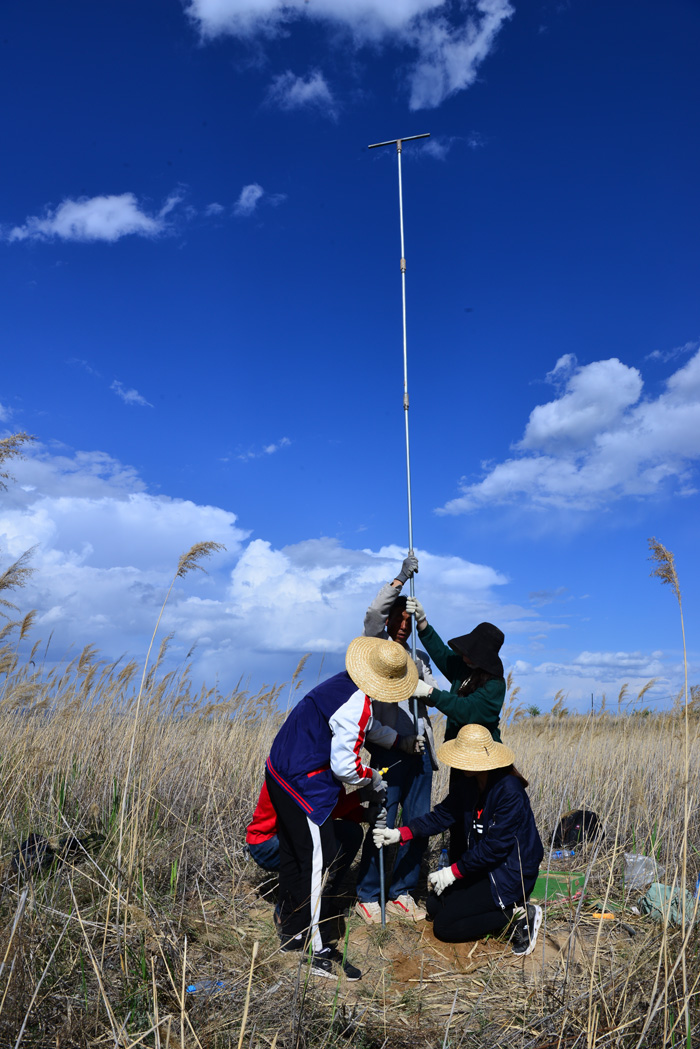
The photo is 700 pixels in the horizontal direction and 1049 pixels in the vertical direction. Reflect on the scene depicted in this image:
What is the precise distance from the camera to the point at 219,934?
351 centimetres

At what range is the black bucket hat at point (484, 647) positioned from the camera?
4.17 metres

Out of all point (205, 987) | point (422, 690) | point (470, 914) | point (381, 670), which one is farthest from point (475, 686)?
point (205, 987)

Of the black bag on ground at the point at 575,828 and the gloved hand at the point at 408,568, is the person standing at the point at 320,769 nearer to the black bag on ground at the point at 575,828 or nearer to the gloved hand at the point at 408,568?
the gloved hand at the point at 408,568

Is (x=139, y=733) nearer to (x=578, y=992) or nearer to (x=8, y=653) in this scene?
(x=8, y=653)

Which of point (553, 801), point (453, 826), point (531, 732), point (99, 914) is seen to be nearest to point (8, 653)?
point (99, 914)

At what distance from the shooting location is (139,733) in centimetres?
579

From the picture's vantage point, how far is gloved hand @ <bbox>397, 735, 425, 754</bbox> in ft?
13.8

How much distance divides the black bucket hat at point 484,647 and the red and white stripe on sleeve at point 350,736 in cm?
91

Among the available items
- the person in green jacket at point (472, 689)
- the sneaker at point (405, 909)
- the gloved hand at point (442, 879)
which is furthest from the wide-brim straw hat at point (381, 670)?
the sneaker at point (405, 909)

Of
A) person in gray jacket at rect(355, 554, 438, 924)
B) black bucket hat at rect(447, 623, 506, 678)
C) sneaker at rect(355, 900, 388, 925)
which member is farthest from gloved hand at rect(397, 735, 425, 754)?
sneaker at rect(355, 900, 388, 925)

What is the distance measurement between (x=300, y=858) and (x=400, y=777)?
3.29 ft

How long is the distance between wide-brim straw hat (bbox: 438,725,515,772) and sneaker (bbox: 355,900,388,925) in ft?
3.51

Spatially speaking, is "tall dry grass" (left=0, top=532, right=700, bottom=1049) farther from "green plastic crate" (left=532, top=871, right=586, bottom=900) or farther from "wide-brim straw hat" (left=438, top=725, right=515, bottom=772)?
"wide-brim straw hat" (left=438, top=725, right=515, bottom=772)

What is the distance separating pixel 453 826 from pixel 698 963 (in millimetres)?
1670
